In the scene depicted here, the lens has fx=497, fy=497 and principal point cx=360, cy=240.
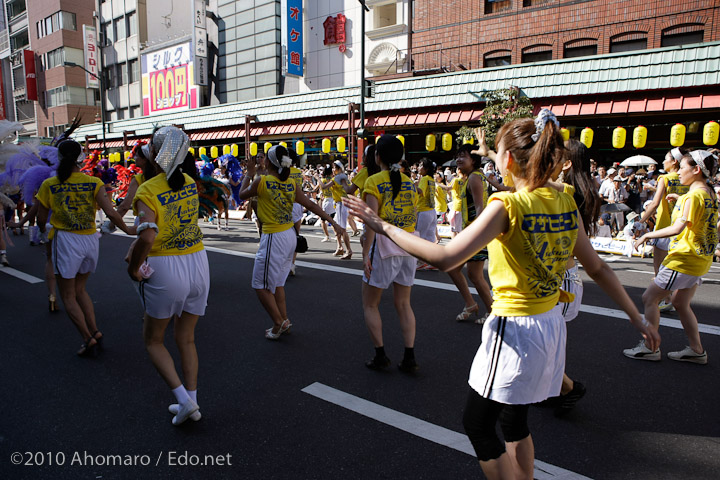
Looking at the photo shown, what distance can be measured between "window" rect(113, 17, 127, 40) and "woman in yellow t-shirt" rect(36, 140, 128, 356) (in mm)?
45765

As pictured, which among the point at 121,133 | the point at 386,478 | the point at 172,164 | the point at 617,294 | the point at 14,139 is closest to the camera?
the point at 617,294

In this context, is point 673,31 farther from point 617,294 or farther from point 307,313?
point 617,294

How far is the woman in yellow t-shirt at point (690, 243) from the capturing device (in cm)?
403

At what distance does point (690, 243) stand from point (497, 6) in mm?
20559

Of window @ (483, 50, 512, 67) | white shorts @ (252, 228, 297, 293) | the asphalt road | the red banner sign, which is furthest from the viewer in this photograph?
the red banner sign

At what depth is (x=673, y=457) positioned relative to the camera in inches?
113

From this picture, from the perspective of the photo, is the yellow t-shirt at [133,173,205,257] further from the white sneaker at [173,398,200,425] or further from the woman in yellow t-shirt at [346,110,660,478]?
the woman in yellow t-shirt at [346,110,660,478]

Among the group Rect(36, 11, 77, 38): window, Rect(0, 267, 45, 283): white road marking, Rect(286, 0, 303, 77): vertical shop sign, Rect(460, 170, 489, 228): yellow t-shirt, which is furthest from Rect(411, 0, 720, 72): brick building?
Rect(36, 11, 77, 38): window

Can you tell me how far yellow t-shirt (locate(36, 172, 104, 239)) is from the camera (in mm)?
4438

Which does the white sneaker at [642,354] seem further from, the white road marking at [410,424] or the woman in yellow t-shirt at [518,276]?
the woman in yellow t-shirt at [518,276]

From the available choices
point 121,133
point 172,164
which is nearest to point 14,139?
point 172,164

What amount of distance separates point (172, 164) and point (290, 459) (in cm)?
189

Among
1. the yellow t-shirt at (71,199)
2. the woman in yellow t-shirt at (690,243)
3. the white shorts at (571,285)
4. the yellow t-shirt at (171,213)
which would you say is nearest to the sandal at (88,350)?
the yellow t-shirt at (71,199)

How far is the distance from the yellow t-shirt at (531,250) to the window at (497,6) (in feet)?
73.2
